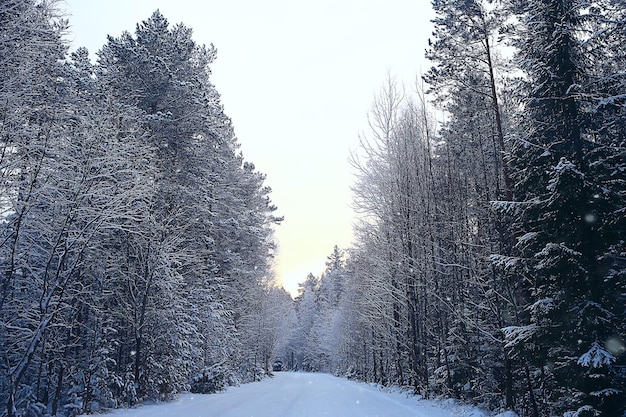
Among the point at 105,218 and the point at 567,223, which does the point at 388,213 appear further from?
the point at 105,218

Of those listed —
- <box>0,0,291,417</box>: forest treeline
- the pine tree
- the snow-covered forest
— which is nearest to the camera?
the pine tree

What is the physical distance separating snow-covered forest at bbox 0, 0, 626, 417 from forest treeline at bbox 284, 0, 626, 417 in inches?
2.3

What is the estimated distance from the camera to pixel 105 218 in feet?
37.2

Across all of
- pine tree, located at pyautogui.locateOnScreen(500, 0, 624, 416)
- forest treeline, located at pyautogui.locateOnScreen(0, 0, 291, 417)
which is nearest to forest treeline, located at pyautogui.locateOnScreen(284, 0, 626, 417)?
pine tree, located at pyautogui.locateOnScreen(500, 0, 624, 416)

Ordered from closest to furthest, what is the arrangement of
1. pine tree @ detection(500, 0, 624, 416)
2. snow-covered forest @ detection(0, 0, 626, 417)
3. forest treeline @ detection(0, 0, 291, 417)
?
pine tree @ detection(500, 0, 624, 416), snow-covered forest @ detection(0, 0, 626, 417), forest treeline @ detection(0, 0, 291, 417)

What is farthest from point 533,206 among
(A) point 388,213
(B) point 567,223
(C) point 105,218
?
(A) point 388,213

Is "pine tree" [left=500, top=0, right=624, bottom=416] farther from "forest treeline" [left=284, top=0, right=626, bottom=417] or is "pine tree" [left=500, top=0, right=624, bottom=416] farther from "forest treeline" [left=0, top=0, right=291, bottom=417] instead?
"forest treeline" [left=0, top=0, right=291, bottom=417]

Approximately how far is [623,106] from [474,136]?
29.7ft

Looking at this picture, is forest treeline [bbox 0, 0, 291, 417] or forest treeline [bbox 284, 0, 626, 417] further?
forest treeline [bbox 0, 0, 291, 417]

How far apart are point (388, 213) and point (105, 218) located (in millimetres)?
15409

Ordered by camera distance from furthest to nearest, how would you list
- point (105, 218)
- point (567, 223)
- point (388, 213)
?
1. point (388, 213)
2. point (105, 218)
3. point (567, 223)

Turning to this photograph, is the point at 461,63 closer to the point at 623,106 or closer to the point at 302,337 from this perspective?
the point at 623,106

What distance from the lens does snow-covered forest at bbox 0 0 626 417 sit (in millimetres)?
8945

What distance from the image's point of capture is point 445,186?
19.7m
